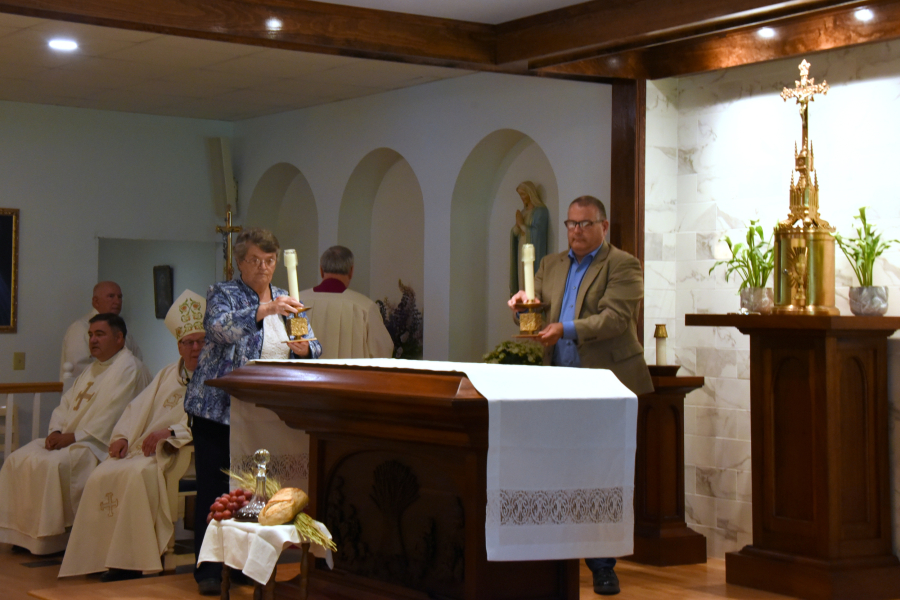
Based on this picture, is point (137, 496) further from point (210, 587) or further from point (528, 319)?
point (528, 319)

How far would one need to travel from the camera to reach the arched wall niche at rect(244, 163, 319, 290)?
9414 millimetres

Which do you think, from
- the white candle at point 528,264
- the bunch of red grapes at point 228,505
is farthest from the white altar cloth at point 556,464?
the bunch of red grapes at point 228,505

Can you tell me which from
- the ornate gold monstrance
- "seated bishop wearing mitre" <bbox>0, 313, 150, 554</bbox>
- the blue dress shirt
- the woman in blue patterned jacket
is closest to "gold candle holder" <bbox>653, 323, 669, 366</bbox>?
the ornate gold monstrance

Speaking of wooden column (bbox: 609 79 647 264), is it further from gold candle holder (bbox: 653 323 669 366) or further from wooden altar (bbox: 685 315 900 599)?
wooden altar (bbox: 685 315 900 599)

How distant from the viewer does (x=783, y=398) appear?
4.98m

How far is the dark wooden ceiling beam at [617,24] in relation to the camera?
468 cm

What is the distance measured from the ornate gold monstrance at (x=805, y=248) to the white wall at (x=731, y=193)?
1.07 feet

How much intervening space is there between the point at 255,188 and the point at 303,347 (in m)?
5.36

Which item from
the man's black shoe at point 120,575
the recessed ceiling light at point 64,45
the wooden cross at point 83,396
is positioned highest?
the recessed ceiling light at point 64,45

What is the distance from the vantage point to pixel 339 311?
6.69m

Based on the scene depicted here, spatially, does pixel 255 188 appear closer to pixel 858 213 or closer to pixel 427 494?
pixel 858 213

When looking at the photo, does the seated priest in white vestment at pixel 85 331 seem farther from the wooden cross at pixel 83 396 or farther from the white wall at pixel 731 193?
the white wall at pixel 731 193

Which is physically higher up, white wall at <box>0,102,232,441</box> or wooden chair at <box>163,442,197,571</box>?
white wall at <box>0,102,232,441</box>

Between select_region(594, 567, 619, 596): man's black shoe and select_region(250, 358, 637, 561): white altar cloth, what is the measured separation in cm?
155
